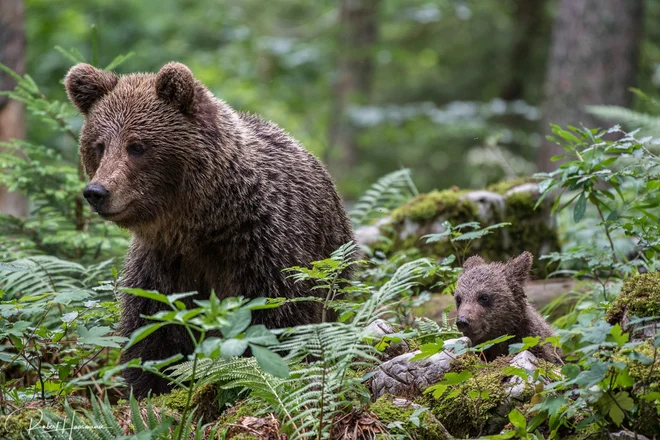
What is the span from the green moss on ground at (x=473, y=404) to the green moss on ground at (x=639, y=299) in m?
0.75

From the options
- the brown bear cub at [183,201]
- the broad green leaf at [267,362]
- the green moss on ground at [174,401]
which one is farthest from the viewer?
the brown bear cub at [183,201]

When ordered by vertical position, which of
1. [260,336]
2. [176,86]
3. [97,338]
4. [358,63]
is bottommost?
[97,338]

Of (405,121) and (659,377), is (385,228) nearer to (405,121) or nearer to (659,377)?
(659,377)

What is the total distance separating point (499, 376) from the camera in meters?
4.24

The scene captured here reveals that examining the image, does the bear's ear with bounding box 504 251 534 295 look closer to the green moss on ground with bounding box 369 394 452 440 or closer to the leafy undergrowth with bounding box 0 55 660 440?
the leafy undergrowth with bounding box 0 55 660 440

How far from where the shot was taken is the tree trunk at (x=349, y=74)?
18297mm

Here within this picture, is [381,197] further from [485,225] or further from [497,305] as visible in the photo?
[497,305]

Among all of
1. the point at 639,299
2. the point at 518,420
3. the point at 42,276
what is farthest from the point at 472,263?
the point at 42,276

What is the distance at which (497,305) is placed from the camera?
546 cm

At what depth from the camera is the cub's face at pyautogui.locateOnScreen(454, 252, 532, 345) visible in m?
5.29

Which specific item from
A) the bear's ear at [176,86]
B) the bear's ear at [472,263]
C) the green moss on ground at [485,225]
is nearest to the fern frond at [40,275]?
the bear's ear at [176,86]

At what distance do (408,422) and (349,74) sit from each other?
53.2 ft

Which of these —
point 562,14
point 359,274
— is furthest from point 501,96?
point 359,274

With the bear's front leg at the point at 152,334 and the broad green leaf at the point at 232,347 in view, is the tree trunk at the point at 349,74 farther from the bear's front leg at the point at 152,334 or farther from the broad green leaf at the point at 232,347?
the broad green leaf at the point at 232,347
